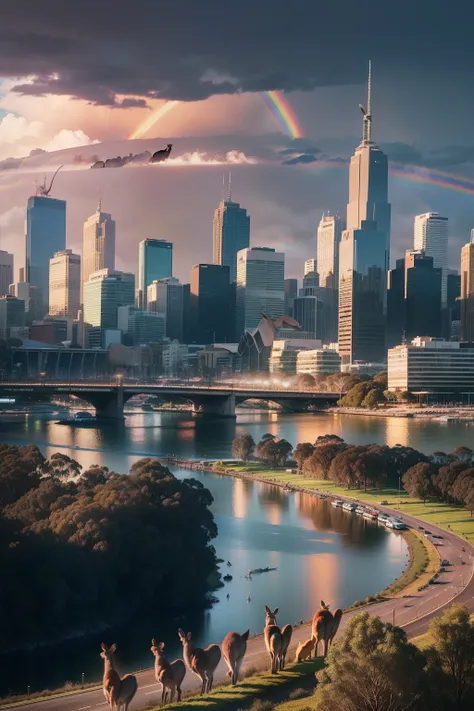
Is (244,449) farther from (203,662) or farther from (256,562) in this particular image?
(203,662)

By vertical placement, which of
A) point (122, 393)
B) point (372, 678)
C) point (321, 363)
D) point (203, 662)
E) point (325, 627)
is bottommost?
point (203, 662)

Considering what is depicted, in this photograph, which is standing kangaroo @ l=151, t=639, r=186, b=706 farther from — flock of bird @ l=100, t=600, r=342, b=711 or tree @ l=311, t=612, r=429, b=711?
tree @ l=311, t=612, r=429, b=711

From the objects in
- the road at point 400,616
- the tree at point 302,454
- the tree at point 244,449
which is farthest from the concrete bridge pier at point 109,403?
the road at point 400,616

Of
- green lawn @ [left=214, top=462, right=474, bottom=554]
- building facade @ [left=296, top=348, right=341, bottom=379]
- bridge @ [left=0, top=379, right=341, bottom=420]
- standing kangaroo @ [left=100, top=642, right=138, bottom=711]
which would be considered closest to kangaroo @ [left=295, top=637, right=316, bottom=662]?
standing kangaroo @ [left=100, top=642, right=138, bottom=711]

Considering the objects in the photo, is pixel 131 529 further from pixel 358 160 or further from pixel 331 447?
pixel 358 160

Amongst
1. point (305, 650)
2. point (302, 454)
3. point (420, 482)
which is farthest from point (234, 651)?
point (302, 454)

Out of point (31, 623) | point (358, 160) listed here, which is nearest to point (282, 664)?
point (31, 623)
